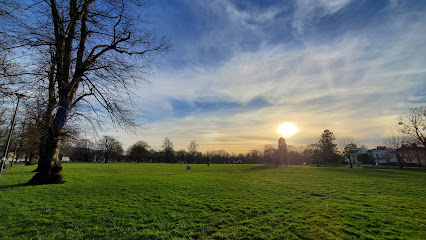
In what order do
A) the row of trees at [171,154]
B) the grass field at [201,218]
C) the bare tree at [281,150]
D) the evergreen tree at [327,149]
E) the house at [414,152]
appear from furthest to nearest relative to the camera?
the row of trees at [171,154] → the evergreen tree at [327,149] → the bare tree at [281,150] → the house at [414,152] → the grass field at [201,218]

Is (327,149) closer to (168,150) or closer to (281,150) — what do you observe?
(281,150)

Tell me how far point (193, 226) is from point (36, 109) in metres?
6.77

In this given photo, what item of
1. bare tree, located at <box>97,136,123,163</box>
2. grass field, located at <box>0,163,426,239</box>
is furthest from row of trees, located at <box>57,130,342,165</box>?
grass field, located at <box>0,163,426,239</box>

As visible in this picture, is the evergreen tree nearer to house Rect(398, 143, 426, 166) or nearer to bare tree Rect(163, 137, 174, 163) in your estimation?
house Rect(398, 143, 426, 166)

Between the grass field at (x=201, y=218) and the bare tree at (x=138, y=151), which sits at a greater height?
the bare tree at (x=138, y=151)

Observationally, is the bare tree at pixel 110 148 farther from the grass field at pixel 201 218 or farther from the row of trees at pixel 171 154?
the grass field at pixel 201 218

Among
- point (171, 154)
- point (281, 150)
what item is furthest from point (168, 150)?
point (281, 150)

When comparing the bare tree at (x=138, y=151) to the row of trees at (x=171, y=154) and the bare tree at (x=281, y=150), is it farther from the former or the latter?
the bare tree at (x=281, y=150)

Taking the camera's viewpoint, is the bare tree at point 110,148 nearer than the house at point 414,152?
No

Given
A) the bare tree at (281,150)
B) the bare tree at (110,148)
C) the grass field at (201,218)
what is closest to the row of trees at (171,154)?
the bare tree at (110,148)

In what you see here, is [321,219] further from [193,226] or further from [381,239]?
[193,226]

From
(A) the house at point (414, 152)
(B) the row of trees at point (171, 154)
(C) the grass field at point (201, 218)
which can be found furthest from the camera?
(B) the row of trees at point (171, 154)

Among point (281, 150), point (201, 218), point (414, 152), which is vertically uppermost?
point (281, 150)

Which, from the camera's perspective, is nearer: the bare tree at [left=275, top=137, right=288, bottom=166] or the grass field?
the grass field
